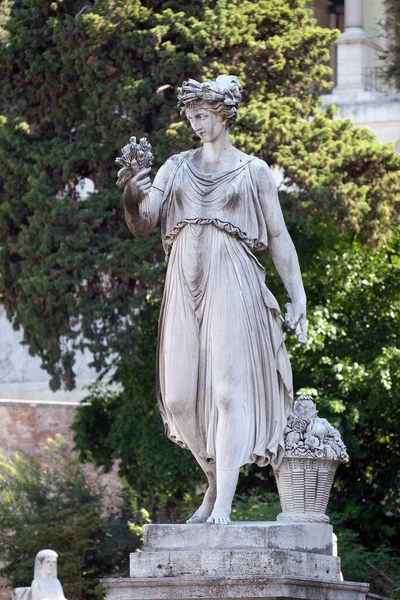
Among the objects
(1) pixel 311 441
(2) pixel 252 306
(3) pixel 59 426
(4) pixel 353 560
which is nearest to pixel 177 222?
(2) pixel 252 306

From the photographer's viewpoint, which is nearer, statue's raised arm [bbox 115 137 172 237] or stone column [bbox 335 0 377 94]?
statue's raised arm [bbox 115 137 172 237]

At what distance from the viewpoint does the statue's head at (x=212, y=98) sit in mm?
10250

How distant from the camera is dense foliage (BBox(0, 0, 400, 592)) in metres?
25.8

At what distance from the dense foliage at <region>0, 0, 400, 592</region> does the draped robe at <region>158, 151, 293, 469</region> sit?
576 inches

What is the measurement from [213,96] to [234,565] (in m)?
2.53

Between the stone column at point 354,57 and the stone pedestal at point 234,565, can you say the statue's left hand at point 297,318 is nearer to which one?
the stone pedestal at point 234,565

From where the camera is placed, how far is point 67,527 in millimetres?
29219

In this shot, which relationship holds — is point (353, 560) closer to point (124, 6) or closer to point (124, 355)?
point (124, 355)

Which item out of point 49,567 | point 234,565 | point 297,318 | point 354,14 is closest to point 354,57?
point 354,14

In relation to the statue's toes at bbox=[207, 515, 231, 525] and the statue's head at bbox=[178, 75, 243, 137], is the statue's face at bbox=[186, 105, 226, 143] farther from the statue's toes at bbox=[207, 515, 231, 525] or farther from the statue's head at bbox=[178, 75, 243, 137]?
the statue's toes at bbox=[207, 515, 231, 525]

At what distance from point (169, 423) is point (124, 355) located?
51.5 ft

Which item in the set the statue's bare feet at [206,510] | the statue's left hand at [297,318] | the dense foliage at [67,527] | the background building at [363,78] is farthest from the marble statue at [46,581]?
the background building at [363,78]

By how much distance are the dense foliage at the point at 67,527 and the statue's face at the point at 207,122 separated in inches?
728

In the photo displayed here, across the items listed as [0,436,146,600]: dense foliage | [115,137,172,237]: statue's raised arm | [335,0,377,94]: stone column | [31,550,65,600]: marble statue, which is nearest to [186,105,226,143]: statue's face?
[115,137,172,237]: statue's raised arm
